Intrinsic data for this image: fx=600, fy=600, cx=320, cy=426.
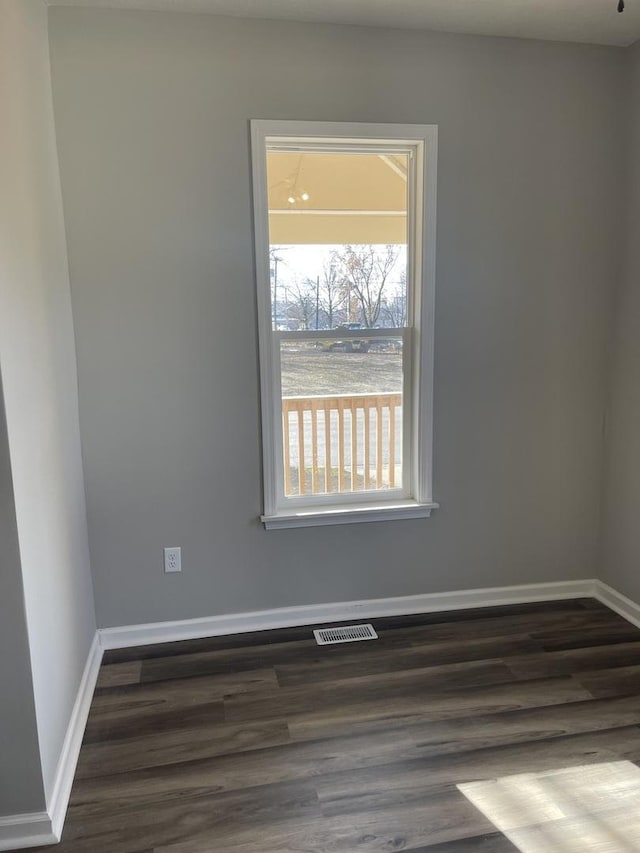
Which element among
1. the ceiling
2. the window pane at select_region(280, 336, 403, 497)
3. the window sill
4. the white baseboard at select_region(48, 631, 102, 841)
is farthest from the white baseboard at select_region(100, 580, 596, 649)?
the ceiling

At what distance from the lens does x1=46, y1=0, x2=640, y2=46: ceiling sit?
89.7 inches

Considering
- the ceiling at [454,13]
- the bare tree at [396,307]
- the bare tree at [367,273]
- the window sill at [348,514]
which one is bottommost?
the window sill at [348,514]

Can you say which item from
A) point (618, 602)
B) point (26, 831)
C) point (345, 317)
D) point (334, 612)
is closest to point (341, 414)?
point (345, 317)

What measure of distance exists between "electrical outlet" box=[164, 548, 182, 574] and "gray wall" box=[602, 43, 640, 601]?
2.11m

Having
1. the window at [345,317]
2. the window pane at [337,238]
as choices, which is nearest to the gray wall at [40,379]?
the window at [345,317]

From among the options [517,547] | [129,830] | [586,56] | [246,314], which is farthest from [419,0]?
[129,830]

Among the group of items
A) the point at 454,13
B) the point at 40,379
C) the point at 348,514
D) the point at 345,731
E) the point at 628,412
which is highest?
the point at 454,13

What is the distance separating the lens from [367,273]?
8.95 ft

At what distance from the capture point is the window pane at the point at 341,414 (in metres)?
2.74

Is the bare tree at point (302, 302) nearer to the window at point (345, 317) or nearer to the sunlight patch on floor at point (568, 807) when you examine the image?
the window at point (345, 317)

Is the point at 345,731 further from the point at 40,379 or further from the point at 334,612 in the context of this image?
the point at 40,379

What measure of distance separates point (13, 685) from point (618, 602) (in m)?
2.66

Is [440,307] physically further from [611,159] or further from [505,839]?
[505,839]

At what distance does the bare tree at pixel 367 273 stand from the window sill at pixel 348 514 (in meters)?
0.85
